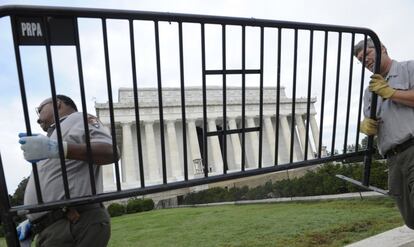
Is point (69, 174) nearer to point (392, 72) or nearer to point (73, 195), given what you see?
point (73, 195)

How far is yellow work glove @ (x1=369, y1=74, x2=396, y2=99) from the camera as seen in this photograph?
293 centimetres

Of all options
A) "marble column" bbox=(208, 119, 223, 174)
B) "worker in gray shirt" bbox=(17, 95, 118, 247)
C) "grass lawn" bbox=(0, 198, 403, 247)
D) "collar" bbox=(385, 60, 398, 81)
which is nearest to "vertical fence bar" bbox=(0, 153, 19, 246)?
"worker in gray shirt" bbox=(17, 95, 118, 247)

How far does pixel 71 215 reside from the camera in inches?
93.2

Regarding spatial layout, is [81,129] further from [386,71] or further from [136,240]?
[136,240]

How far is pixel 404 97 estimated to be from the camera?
2.88 m

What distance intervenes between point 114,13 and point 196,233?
21.3 ft

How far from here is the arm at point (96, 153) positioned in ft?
7.26

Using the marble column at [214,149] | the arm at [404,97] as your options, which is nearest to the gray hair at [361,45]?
the arm at [404,97]

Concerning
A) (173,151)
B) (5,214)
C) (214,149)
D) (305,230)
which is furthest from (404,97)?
(173,151)

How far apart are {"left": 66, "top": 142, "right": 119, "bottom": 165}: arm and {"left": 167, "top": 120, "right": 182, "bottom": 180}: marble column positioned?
1612 inches

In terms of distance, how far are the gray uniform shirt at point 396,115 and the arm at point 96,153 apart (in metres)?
1.96

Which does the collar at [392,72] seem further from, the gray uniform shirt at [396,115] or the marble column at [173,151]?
the marble column at [173,151]

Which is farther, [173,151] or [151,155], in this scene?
[173,151]

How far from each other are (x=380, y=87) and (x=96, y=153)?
2.00 meters
